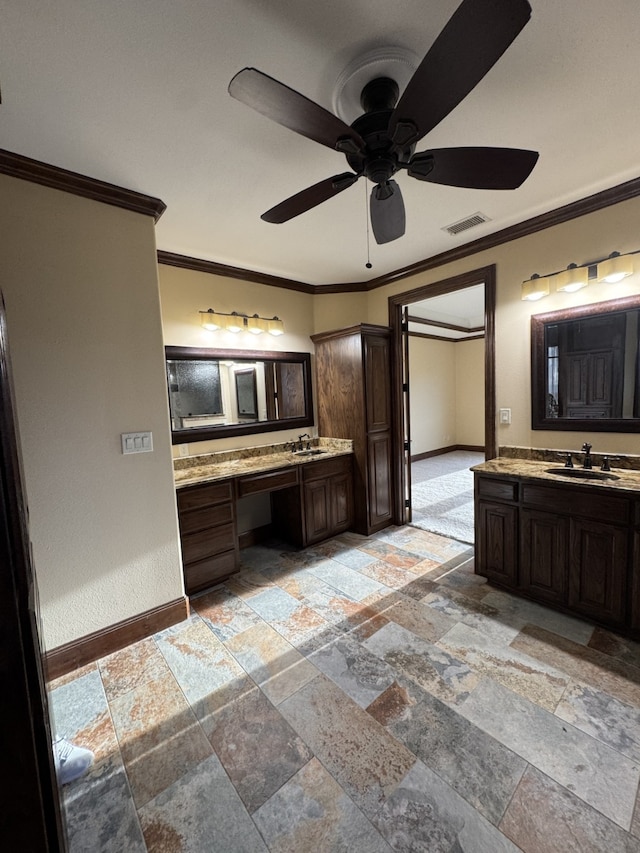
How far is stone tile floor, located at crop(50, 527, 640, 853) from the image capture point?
1.21m

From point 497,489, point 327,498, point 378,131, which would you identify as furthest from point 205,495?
point 378,131

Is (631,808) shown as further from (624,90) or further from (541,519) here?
(624,90)

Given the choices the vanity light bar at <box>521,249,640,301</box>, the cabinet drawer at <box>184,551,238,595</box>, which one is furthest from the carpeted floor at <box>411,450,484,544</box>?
the vanity light bar at <box>521,249,640,301</box>

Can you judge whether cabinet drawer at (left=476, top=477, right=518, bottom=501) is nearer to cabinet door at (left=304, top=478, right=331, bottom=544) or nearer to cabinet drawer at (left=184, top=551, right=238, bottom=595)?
cabinet door at (left=304, top=478, right=331, bottom=544)

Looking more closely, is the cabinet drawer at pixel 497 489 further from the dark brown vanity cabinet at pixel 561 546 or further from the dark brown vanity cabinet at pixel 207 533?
the dark brown vanity cabinet at pixel 207 533

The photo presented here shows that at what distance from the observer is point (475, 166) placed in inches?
59.9

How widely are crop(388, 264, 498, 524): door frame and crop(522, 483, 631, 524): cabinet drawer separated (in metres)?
0.75

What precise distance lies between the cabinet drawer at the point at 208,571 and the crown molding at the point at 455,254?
8.08ft

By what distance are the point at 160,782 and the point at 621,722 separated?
6.32ft

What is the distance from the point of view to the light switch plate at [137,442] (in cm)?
214

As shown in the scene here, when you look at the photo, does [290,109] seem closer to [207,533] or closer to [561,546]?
[207,533]

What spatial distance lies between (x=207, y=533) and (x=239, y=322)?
1.90 m

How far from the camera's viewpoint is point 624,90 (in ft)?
5.16

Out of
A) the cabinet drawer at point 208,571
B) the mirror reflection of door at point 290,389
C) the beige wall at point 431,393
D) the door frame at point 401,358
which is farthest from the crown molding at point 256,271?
the beige wall at point 431,393
